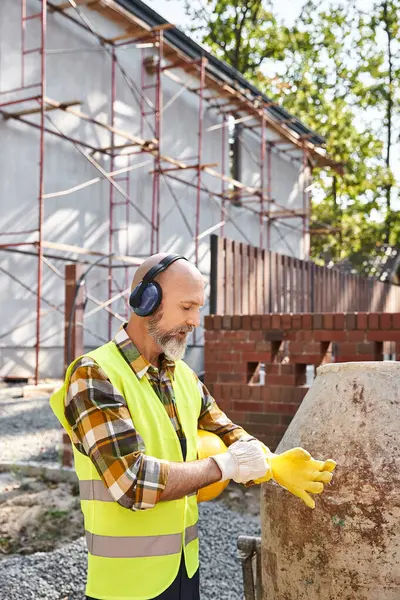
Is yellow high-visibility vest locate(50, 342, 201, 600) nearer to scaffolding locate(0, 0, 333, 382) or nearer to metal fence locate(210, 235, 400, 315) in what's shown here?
metal fence locate(210, 235, 400, 315)

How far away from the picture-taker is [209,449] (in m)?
2.52

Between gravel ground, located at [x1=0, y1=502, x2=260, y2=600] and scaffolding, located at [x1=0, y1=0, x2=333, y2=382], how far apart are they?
627 centimetres

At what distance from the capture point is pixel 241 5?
27.7m

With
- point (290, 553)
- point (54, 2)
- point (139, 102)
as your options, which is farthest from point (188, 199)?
point (290, 553)

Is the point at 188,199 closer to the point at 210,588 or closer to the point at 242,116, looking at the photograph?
the point at 242,116

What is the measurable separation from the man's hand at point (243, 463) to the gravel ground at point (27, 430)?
15.4 feet

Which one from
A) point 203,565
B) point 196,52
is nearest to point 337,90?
point 196,52

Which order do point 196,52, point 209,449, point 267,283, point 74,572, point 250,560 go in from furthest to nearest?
1. point 196,52
2. point 267,283
3. point 74,572
4. point 250,560
5. point 209,449

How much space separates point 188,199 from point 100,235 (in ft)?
11.3

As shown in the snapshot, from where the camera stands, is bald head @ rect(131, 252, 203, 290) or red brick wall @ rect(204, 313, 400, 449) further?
red brick wall @ rect(204, 313, 400, 449)

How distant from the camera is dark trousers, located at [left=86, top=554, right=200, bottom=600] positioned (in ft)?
7.59

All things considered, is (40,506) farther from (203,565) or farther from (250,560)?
(250,560)

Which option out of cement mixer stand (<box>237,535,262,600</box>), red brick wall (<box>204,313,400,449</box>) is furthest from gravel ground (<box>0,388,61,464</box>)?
cement mixer stand (<box>237,535,262,600</box>)

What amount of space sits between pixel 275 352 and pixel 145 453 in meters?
3.35
